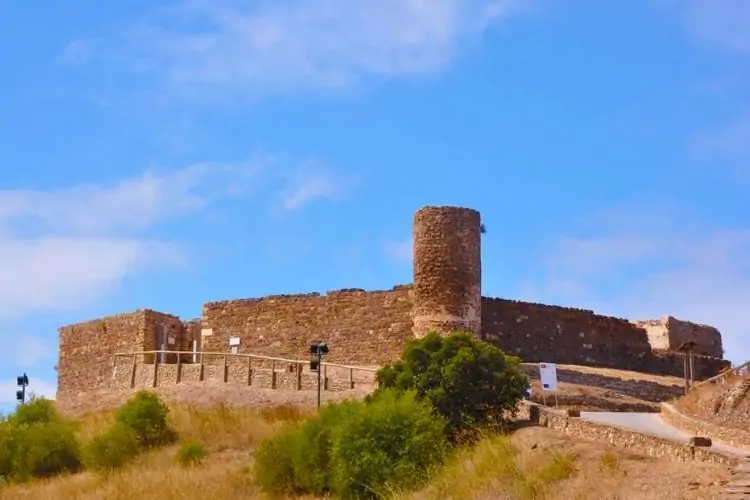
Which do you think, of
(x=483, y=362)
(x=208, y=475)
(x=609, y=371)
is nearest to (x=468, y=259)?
(x=609, y=371)

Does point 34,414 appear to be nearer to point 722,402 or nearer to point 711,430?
point 722,402

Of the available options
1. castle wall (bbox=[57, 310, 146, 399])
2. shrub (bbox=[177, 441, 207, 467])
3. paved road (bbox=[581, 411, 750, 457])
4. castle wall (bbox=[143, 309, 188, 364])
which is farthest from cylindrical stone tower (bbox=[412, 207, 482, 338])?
castle wall (bbox=[57, 310, 146, 399])

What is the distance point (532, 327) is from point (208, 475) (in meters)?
14.5

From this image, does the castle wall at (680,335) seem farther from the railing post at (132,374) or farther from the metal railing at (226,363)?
the railing post at (132,374)

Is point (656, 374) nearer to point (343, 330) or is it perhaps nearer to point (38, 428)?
point (343, 330)

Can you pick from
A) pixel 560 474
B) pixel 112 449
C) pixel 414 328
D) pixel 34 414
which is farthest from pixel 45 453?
pixel 560 474

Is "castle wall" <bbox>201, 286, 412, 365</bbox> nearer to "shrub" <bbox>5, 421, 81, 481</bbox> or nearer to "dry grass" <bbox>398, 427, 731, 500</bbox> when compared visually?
"shrub" <bbox>5, 421, 81, 481</bbox>

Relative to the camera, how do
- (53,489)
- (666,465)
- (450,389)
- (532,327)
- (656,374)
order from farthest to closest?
(656,374), (532,327), (53,489), (450,389), (666,465)

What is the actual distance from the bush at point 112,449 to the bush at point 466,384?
7909 mm

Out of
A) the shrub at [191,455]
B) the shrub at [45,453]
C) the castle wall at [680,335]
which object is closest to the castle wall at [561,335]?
the castle wall at [680,335]

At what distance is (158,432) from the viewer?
33.8m

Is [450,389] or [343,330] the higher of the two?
[343,330]

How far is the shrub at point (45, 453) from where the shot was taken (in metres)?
33.4

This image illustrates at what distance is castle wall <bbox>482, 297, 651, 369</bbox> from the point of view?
38844 millimetres
